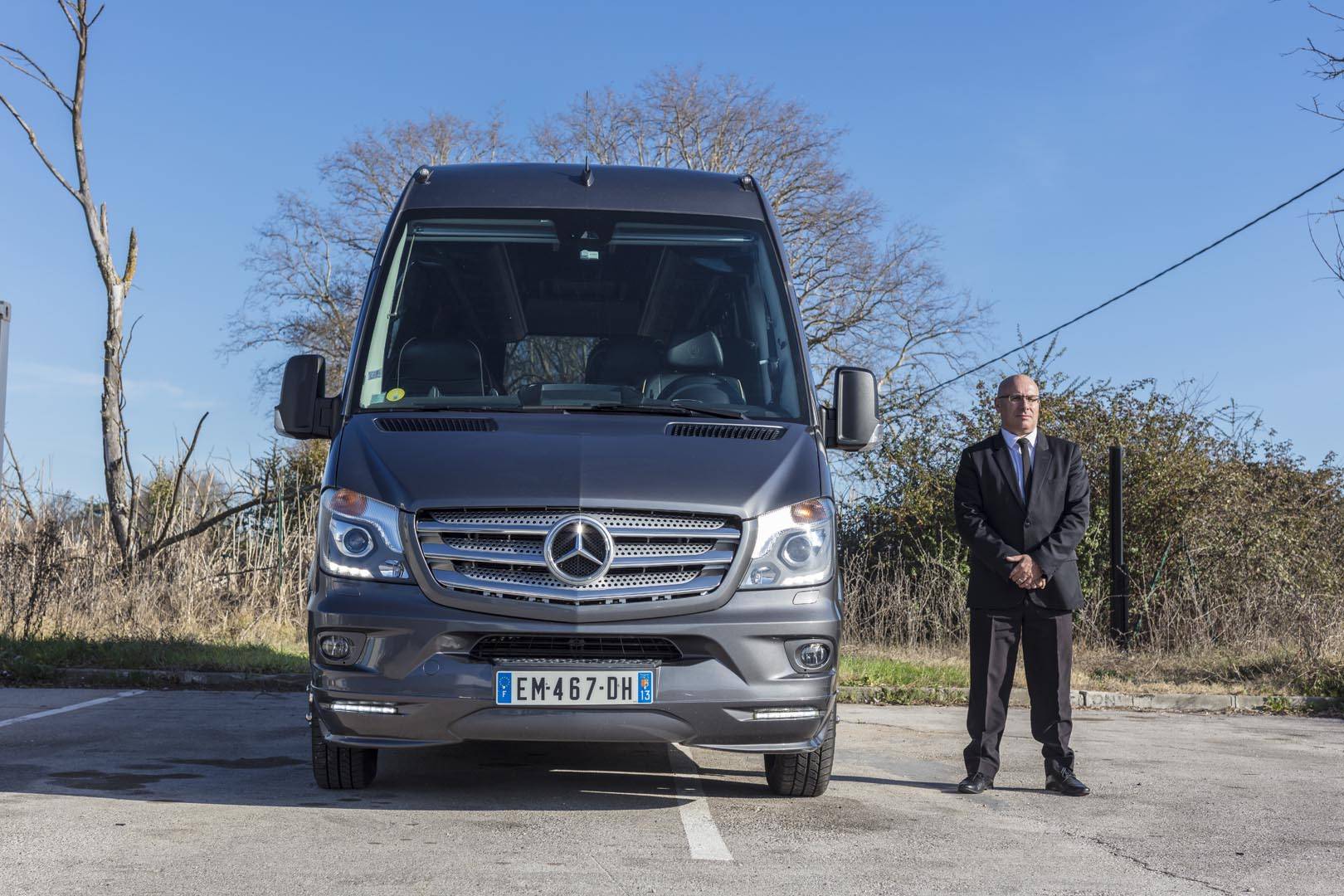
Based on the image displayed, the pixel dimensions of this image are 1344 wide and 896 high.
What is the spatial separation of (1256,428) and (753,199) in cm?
1201

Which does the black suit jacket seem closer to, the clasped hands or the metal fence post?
the clasped hands

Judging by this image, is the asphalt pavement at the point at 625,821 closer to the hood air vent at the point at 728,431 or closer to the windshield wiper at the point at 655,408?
the hood air vent at the point at 728,431

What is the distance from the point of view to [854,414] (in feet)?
20.4

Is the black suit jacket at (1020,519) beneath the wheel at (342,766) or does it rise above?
above

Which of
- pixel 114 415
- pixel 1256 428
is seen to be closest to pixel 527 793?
pixel 114 415

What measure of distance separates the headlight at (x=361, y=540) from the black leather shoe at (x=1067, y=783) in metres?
3.38

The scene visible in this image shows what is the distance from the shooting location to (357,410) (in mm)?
6012

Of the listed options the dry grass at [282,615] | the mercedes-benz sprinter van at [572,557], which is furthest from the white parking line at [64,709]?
the mercedes-benz sprinter van at [572,557]

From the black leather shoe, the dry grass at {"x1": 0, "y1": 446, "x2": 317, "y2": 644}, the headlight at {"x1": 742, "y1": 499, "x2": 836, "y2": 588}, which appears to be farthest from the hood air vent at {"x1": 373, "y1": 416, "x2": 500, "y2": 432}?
the dry grass at {"x1": 0, "y1": 446, "x2": 317, "y2": 644}

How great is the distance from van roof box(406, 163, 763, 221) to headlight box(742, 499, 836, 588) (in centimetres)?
194

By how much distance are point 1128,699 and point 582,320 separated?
6.83 m

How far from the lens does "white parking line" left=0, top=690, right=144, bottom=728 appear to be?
836 cm

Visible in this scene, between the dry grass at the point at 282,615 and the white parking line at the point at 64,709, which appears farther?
the dry grass at the point at 282,615

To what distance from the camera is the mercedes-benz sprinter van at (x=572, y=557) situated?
520 centimetres
